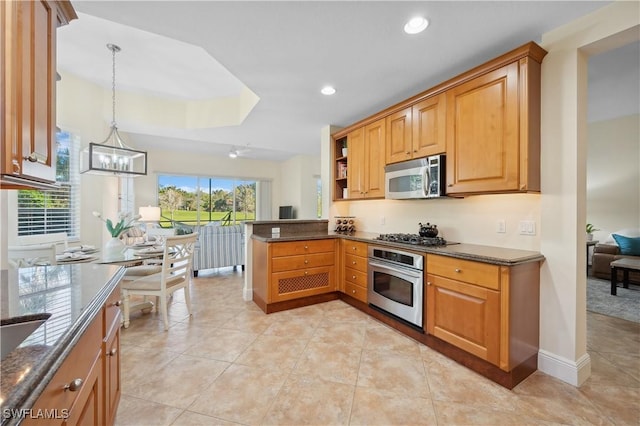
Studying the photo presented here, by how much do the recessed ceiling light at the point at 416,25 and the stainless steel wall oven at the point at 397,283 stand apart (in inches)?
69.4

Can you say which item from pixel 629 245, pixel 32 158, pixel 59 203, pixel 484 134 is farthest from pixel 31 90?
pixel 629 245

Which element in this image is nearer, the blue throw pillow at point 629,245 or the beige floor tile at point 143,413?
the beige floor tile at point 143,413

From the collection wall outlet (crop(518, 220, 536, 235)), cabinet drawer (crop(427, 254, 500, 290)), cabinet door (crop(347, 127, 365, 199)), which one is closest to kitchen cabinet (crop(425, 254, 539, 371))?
cabinet drawer (crop(427, 254, 500, 290))

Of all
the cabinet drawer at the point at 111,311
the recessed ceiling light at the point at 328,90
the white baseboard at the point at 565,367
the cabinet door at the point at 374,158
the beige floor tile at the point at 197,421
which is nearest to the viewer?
the cabinet drawer at the point at 111,311

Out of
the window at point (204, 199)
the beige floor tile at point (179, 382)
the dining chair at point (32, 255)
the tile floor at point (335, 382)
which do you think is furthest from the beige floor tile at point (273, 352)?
the window at point (204, 199)

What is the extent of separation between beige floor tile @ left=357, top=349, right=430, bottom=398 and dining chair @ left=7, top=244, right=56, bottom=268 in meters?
2.95

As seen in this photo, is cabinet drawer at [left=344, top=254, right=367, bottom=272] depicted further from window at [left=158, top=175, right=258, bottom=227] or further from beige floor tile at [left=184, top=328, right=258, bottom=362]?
window at [left=158, top=175, right=258, bottom=227]

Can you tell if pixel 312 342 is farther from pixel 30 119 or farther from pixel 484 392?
pixel 30 119

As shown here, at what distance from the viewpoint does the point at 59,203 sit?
3549 mm

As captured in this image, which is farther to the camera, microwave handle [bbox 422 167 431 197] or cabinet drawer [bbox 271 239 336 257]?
cabinet drawer [bbox 271 239 336 257]

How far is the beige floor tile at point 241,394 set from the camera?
5.35 ft

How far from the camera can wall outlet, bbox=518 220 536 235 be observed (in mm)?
2141

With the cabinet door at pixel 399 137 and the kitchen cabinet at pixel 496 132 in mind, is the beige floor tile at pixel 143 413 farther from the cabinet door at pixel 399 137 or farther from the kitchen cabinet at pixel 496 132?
the cabinet door at pixel 399 137

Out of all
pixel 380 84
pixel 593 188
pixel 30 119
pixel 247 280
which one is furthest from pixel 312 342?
pixel 593 188
